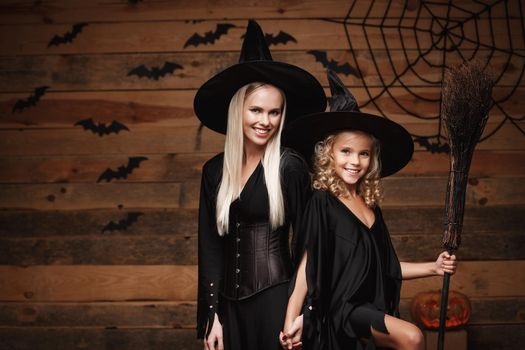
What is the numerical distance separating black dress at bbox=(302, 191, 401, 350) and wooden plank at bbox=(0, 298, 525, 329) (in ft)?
4.78

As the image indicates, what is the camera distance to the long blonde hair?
7.25ft

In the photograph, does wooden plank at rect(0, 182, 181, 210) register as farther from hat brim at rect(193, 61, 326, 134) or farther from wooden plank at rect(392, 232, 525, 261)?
wooden plank at rect(392, 232, 525, 261)

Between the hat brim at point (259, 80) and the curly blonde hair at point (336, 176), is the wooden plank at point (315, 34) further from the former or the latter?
the curly blonde hair at point (336, 176)

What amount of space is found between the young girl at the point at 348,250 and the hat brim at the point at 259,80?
12 cm

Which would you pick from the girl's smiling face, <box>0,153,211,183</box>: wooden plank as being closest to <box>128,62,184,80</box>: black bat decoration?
<box>0,153,211,183</box>: wooden plank

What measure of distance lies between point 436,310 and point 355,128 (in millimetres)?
1372

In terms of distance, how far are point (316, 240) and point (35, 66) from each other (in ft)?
7.34

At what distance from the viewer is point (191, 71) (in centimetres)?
351

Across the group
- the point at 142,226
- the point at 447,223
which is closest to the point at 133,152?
the point at 142,226

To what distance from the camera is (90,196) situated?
3543 mm

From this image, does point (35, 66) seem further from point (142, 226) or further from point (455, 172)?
point (455, 172)

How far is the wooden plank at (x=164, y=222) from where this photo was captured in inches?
137

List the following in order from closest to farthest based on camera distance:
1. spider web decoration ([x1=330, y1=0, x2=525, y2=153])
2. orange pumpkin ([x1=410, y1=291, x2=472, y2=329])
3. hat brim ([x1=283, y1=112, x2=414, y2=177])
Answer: hat brim ([x1=283, y1=112, x2=414, y2=177]) < orange pumpkin ([x1=410, y1=291, x2=472, y2=329]) < spider web decoration ([x1=330, y1=0, x2=525, y2=153])

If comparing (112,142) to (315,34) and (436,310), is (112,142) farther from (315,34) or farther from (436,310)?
(436,310)
